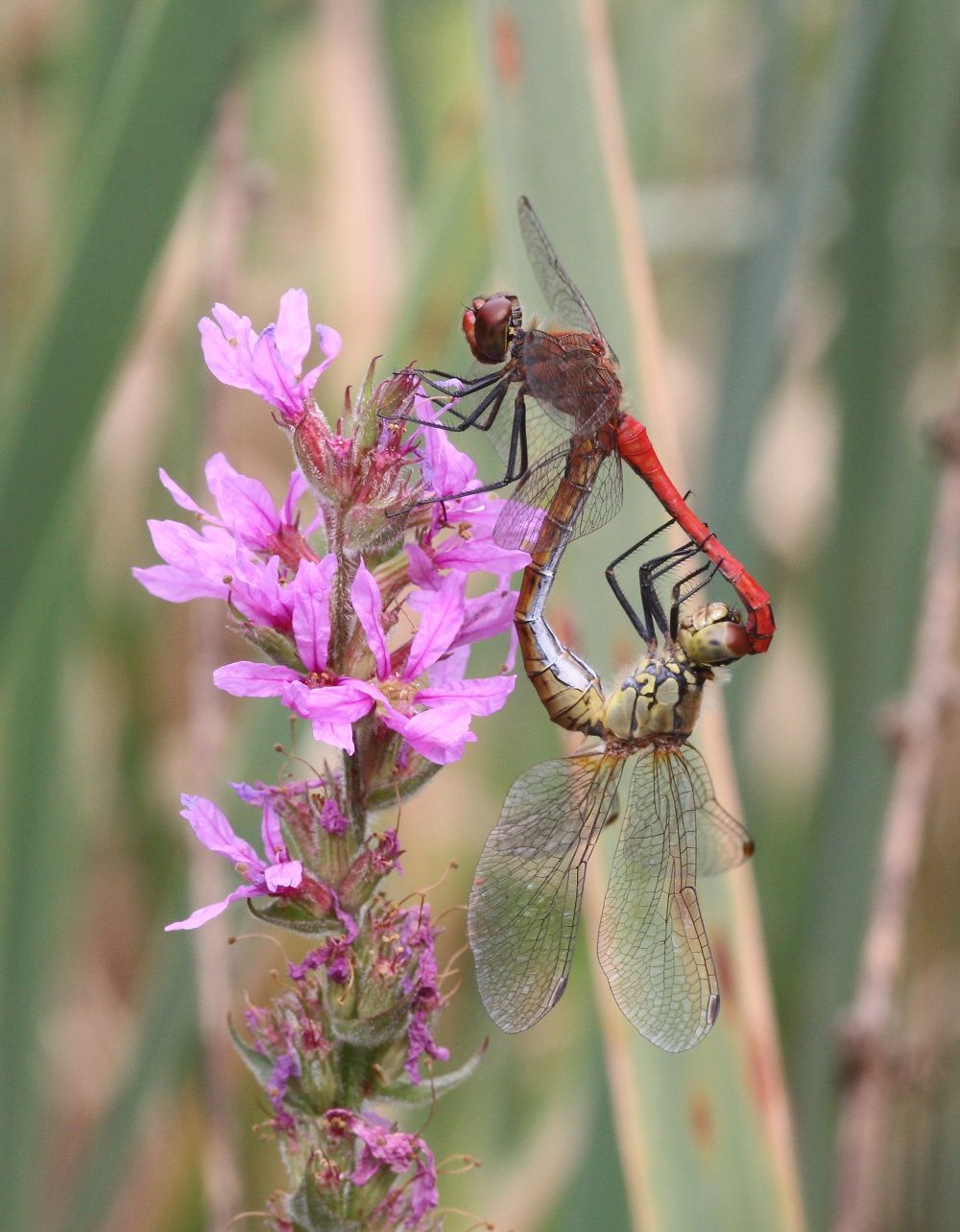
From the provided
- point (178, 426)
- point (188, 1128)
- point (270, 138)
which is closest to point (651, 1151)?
point (188, 1128)

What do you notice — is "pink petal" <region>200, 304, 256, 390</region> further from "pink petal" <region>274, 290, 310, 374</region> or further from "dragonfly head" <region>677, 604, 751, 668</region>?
"dragonfly head" <region>677, 604, 751, 668</region>

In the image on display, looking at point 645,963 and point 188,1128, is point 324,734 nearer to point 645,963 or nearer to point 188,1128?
point 645,963

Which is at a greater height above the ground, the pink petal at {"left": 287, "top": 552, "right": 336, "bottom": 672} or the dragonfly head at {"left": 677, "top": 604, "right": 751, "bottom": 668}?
the dragonfly head at {"left": 677, "top": 604, "right": 751, "bottom": 668}

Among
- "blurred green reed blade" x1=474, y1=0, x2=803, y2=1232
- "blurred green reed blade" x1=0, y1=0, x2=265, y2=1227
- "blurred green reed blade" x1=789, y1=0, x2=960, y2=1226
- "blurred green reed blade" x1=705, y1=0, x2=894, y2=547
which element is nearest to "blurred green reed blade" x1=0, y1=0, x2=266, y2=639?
"blurred green reed blade" x1=0, y1=0, x2=265, y2=1227

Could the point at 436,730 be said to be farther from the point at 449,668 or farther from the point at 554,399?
the point at 554,399

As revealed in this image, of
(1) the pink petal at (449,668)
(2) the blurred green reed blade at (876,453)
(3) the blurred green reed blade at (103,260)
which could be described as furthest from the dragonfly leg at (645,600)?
(2) the blurred green reed blade at (876,453)

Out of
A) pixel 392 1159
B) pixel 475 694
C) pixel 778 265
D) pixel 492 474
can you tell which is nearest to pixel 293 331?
pixel 475 694

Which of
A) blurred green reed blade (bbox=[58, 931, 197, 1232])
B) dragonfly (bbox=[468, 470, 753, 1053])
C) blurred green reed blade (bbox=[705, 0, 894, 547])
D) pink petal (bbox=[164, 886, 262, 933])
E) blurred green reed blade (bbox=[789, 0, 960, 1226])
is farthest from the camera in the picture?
blurred green reed blade (bbox=[789, 0, 960, 1226])
